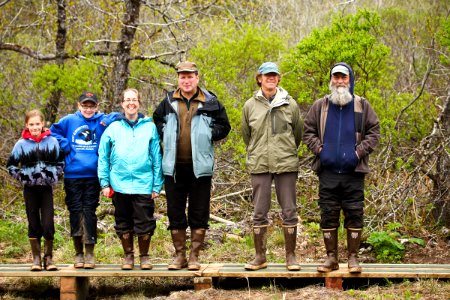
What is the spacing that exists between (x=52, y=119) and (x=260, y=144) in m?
6.19

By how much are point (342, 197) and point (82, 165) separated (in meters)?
2.66

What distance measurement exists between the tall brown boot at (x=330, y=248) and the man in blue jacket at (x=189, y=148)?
1.24 m

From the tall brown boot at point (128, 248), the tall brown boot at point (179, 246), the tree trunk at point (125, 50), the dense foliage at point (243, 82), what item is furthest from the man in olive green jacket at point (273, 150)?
the tree trunk at point (125, 50)

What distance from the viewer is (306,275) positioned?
6613 millimetres

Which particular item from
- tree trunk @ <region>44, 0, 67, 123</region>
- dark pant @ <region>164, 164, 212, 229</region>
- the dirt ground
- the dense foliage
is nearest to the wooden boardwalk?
the dirt ground

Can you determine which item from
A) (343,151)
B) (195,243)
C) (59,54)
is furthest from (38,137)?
(59,54)

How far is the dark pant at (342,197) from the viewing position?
21.0 feet

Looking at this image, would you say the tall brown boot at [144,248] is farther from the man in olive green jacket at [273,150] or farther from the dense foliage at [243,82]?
the dense foliage at [243,82]

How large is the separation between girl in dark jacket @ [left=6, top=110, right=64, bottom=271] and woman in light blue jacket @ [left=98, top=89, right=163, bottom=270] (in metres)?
0.50

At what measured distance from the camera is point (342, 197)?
6.50 m

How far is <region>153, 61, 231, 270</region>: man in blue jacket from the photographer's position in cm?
663

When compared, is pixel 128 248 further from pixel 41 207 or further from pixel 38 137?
pixel 38 137

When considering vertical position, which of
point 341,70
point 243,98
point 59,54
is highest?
point 59,54

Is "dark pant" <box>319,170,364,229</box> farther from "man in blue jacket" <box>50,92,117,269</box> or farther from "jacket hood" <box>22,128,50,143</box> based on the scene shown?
"jacket hood" <box>22,128,50,143</box>
